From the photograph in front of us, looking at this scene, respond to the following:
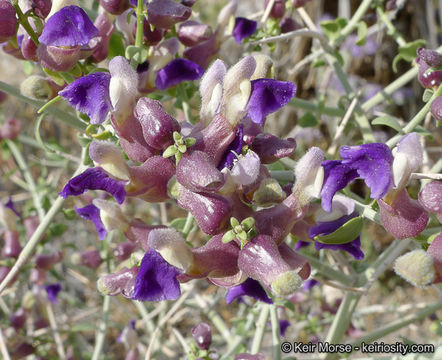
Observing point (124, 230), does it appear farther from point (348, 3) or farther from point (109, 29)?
point (348, 3)

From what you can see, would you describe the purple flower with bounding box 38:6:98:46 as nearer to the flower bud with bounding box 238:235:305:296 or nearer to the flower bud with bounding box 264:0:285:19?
the flower bud with bounding box 238:235:305:296

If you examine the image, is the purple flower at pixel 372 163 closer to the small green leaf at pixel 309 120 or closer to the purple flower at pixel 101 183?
the purple flower at pixel 101 183

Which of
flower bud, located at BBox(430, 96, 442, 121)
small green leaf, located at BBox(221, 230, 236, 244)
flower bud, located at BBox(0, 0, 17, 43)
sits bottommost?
small green leaf, located at BBox(221, 230, 236, 244)

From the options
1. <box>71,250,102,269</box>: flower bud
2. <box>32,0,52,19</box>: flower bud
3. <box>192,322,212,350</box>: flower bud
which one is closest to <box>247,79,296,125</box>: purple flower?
<box>32,0,52,19</box>: flower bud

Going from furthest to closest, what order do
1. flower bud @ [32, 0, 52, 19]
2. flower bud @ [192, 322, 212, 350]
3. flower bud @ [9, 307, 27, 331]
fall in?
1. flower bud @ [9, 307, 27, 331]
2. flower bud @ [192, 322, 212, 350]
3. flower bud @ [32, 0, 52, 19]

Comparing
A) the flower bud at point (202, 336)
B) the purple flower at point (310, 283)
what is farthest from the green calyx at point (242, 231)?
the purple flower at point (310, 283)

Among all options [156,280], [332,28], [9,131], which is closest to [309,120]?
[332,28]
